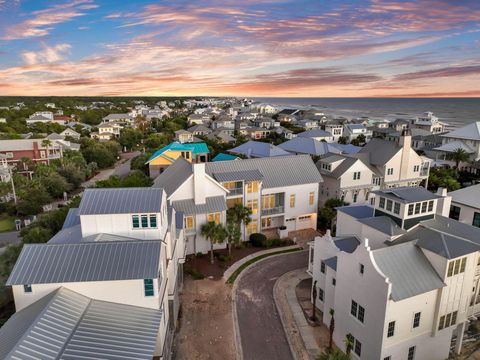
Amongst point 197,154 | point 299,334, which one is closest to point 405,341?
point 299,334

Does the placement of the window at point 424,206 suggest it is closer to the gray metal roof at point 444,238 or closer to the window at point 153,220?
the gray metal roof at point 444,238

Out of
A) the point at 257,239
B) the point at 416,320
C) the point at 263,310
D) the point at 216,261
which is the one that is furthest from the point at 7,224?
the point at 416,320

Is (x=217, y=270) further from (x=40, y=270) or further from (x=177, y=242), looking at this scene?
(x=40, y=270)

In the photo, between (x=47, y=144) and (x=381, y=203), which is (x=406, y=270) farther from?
(x=47, y=144)

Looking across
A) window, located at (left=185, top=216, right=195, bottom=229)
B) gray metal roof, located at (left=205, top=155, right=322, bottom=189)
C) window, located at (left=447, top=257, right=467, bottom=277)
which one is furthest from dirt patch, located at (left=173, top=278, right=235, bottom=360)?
window, located at (left=447, top=257, right=467, bottom=277)

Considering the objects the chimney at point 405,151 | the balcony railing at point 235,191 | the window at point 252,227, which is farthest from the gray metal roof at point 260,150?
the balcony railing at point 235,191

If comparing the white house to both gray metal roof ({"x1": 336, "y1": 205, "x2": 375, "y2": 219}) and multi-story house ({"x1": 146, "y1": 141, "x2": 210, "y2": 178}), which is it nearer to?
gray metal roof ({"x1": 336, "y1": 205, "x2": 375, "y2": 219})
